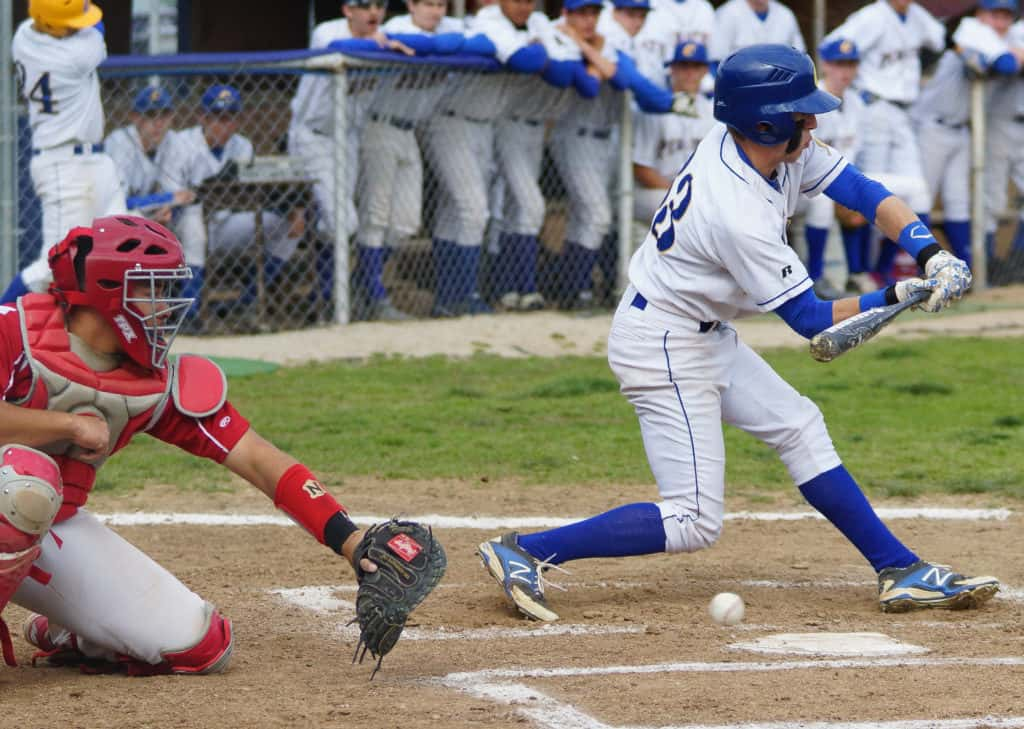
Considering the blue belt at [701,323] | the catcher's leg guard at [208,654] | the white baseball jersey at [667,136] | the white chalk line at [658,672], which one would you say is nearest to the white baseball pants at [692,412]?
the blue belt at [701,323]

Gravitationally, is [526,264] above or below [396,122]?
below

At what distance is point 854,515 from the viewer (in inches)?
191

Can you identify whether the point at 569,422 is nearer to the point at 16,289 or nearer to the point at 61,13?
the point at 16,289

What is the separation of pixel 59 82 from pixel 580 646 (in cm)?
559

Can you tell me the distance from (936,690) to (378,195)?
6.63m

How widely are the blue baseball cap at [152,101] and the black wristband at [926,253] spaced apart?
604cm

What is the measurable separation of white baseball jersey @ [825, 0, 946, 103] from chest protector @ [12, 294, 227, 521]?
855cm

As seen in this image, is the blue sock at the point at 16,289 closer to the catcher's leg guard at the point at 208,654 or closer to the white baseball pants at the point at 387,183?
the white baseball pants at the point at 387,183

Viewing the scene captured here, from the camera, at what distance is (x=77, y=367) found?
155 inches

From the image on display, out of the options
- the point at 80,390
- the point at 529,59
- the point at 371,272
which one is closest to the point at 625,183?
the point at 529,59

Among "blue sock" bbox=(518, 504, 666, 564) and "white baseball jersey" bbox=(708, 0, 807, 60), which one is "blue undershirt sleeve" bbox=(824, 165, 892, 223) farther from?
"white baseball jersey" bbox=(708, 0, 807, 60)

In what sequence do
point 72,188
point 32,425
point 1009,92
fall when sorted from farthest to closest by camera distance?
point 1009,92 < point 72,188 < point 32,425

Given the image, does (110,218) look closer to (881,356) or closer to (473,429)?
(473,429)

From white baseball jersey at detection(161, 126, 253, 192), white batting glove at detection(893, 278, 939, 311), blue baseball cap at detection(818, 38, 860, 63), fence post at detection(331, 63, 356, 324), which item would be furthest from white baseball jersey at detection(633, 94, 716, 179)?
white batting glove at detection(893, 278, 939, 311)
